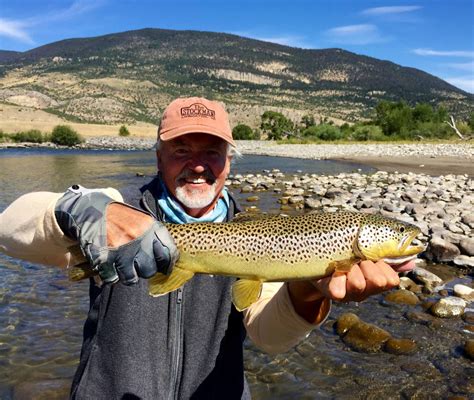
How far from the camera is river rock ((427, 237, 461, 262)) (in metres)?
9.09

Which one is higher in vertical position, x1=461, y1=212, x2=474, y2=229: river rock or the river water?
x1=461, y1=212, x2=474, y2=229: river rock

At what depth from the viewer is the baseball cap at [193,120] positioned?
3.14 metres

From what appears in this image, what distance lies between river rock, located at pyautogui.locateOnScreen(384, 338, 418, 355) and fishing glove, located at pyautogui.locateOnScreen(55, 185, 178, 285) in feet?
15.6

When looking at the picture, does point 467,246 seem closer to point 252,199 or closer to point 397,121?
point 252,199

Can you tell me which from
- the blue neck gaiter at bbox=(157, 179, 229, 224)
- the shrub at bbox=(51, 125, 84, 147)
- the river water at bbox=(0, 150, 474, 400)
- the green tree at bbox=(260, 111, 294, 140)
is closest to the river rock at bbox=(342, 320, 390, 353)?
the river water at bbox=(0, 150, 474, 400)

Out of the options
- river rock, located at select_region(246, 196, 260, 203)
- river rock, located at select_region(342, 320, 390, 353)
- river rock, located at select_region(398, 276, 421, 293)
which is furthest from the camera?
river rock, located at select_region(246, 196, 260, 203)

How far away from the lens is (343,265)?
2709mm

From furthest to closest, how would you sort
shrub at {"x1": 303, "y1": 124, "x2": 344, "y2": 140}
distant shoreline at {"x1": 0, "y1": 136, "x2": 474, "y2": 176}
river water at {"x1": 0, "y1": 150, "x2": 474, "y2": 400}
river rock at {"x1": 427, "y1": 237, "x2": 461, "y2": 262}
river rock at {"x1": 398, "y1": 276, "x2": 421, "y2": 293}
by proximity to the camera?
shrub at {"x1": 303, "y1": 124, "x2": 344, "y2": 140} < distant shoreline at {"x1": 0, "y1": 136, "x2": 474, "y2": 176} < river rock at {"x1": 427, "y1": 237, "x2": 461, "y2": 262} < river rock at {"x1": 398, "y1": 276, "x2": 421, "y2": 293} < river water at {"x1": 0, "y1": 150, "x2": 474, "y2": 400}

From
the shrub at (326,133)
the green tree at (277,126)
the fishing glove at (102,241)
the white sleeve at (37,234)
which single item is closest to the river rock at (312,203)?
the white sleeve at (37,234)

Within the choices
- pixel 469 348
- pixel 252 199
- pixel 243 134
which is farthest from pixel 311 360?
pixel 243 134

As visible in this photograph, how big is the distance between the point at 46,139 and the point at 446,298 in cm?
7335

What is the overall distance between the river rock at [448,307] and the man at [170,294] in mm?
4470

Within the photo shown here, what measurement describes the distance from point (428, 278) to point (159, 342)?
6233 millimetres

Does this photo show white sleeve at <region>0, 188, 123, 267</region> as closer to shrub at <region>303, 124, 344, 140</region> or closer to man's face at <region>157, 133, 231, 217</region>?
man's face at <region>157, 133, 231, 217</region>
